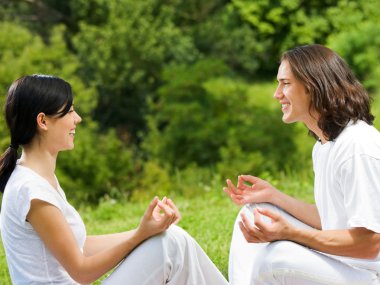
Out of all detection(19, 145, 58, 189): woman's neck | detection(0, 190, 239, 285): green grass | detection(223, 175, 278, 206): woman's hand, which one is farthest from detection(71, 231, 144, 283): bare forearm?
detection(0, 190, 239, 285): green grass

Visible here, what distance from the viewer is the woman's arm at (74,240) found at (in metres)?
2.56

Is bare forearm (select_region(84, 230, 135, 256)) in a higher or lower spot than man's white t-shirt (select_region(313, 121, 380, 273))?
lower

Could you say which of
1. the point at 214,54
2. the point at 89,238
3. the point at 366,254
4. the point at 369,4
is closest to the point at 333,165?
the point at 366,254

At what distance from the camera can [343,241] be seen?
2.63m

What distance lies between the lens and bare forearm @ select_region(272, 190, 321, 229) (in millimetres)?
3182

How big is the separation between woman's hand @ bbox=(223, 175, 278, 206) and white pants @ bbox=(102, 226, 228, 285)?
0.56m

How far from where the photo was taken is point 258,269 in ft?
8.93

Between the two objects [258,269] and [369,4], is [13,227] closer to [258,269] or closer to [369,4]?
[258,269]

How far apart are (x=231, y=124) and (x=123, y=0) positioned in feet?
13.0

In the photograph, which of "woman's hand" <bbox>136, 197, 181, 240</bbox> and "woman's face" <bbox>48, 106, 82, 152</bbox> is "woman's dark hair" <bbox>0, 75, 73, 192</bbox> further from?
"woman's hand" <bbox>136, 197, 181, 240</bbox>

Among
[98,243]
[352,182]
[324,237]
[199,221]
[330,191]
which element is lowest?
[199,221]

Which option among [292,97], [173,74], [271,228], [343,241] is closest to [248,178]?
[292,97]

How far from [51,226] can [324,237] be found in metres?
0.96

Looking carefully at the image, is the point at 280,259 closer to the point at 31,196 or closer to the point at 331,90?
the point at 331,90
